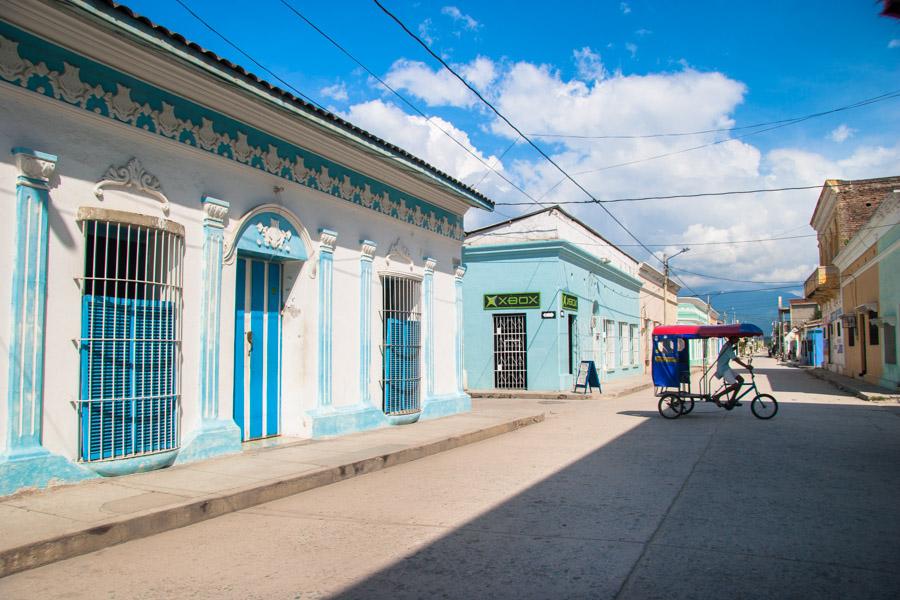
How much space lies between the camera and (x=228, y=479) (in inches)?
270

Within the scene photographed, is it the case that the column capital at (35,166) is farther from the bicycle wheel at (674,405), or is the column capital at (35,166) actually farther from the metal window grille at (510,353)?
the metal window grille at (510,353)

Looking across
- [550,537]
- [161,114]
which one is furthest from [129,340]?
[550,537]

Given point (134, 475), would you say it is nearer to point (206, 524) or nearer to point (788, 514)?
point (206, 524)

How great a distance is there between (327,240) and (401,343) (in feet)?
8.82

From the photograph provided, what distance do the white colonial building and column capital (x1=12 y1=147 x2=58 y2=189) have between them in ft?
0.06

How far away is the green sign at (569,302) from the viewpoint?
20.8 metres

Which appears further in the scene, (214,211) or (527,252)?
(527,252)

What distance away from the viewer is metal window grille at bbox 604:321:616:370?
27.1 meters

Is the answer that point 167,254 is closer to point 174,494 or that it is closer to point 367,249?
point 174,494

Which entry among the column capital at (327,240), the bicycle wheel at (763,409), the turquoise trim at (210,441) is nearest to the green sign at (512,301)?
the bicycle wheel at (763,409)

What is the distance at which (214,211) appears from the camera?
8062 millimetres

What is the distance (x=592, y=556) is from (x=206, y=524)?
3.25 m

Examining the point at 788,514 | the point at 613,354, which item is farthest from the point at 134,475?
the point at 613,354

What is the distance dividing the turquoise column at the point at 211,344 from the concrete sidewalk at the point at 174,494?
0.21 m
